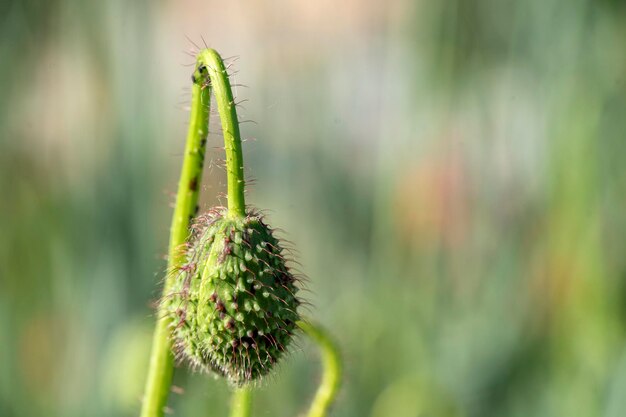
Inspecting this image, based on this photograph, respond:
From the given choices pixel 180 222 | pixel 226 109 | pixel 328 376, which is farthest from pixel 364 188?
pixel 226 109

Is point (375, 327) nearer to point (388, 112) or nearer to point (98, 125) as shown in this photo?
point (388, 112)

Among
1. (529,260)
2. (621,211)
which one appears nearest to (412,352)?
(529,260)

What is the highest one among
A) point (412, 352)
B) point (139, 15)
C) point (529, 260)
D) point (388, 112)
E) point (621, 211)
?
point (139, 15)

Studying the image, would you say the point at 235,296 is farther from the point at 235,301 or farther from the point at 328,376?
the point at 328,376

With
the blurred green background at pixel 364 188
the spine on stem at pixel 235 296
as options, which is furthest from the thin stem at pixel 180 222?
the blurred green background at pixel 364 188

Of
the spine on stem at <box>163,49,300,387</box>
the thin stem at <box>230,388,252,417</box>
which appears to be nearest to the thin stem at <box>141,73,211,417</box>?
the spine on stem at <box>163,49,300,387</box>

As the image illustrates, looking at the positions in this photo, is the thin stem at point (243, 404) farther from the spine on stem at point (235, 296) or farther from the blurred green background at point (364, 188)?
the blurred green background at point (364, 188)

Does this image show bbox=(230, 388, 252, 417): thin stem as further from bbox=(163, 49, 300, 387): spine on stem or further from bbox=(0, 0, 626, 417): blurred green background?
bbox=(0, 0, 626, 417): blurred green background
